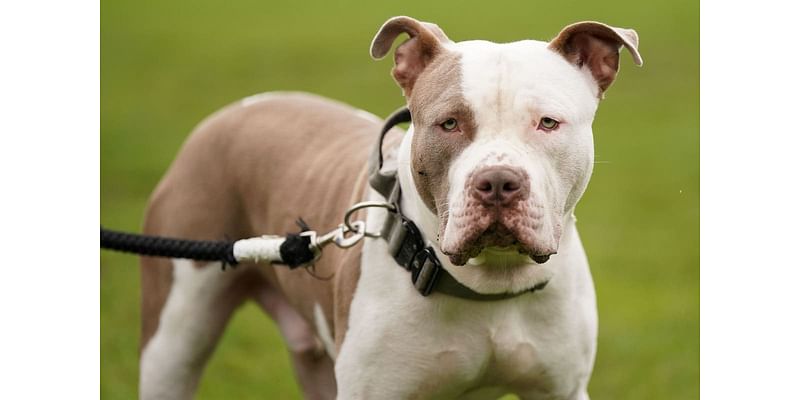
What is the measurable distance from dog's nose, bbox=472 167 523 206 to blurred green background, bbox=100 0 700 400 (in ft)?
3.50

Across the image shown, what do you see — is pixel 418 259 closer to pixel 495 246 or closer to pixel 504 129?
pixel 495 246

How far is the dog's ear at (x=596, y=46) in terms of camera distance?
9.86ft

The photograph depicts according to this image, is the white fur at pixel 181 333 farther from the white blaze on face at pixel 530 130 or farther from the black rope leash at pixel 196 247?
the white blaze on face at pixel 530 130

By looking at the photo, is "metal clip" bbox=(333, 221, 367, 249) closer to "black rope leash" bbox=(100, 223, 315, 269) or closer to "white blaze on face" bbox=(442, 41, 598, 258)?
"black rope leash" bbox=(100, 223, 315, 269)

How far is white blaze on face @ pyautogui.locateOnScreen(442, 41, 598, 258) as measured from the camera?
2.71 m

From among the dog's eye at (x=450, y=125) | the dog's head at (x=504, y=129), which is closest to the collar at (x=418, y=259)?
the dog's head at (x=504, y=129)

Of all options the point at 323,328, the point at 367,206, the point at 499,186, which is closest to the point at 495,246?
the point at 499,186

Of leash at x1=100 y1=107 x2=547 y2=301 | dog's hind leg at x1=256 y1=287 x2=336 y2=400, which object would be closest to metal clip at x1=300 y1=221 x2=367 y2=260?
leash at x1=100 y1=107 x2=547 y2=301

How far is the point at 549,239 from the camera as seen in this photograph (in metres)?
2.75

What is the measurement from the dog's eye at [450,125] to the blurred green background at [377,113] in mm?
866
